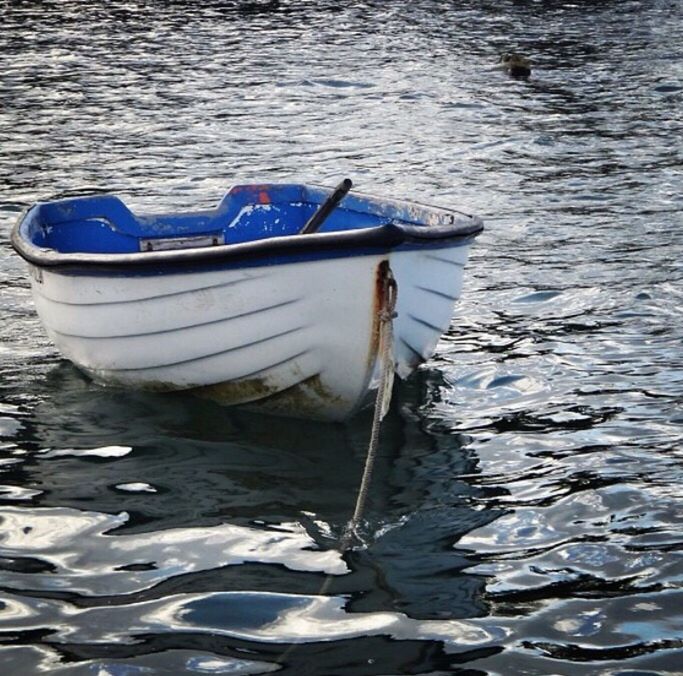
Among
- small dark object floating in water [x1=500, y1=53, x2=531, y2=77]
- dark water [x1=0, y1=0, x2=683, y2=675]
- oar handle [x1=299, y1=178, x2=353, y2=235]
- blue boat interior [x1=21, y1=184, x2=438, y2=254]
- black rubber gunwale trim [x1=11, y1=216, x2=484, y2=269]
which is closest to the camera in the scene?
dark water [x1=0, y1=0, x2=683, y2=675]

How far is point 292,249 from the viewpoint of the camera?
725 centimetres

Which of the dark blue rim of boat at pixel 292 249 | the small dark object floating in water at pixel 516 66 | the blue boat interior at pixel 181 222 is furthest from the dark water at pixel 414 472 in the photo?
the small dark object floating in water at pixel 516 66

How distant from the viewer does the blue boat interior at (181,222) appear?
9.46 metres

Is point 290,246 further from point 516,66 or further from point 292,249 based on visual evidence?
point 516,66

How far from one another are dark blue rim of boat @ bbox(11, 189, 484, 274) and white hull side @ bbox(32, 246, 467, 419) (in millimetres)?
59

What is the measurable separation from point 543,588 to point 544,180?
→ 9351 mm

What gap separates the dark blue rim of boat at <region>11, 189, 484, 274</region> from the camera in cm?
710

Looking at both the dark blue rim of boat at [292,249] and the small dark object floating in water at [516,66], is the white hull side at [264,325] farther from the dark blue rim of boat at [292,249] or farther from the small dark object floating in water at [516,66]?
the small dark object floating in water at [516,66]

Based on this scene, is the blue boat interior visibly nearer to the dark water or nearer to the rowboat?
the rowboat

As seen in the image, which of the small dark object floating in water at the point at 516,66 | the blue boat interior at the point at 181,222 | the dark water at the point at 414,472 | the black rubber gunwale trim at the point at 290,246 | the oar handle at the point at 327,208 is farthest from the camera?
the small dark object floating in water at the point at 516,66

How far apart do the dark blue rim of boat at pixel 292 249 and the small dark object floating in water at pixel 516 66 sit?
14.1 m

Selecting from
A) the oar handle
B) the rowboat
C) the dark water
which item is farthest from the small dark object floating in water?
the oar handle

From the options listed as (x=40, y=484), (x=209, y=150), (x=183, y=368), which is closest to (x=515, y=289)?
(x=183, y=368)

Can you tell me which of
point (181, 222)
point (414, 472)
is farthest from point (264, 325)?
point (181, 222)
